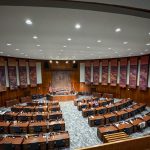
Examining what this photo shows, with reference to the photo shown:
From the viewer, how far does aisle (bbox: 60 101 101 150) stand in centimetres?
739

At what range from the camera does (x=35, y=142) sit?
21.4ft

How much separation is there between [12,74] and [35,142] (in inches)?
445

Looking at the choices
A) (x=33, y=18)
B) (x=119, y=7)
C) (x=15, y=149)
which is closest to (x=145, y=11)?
(x=119, y=7)

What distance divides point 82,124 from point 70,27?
7754 mm

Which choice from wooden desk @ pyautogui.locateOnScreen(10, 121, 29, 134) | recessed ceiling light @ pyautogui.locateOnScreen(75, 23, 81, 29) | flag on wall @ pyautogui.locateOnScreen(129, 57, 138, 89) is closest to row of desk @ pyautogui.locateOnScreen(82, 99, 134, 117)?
flag on wall @ pyautogui.locateOnScreen(129, 57, 138, 89)

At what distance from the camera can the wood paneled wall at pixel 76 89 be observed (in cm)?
1473

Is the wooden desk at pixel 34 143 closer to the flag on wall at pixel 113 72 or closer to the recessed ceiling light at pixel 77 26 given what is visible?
the recessed ceiling light at pixel 77 26

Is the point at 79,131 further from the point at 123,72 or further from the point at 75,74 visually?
the point at 75,74

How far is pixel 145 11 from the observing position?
2809mm

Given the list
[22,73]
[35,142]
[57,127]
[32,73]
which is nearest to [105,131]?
[57,127]

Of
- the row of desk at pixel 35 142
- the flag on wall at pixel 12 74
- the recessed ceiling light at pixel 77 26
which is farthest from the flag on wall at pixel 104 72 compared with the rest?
the recessed ceiling light at pixel 77 26

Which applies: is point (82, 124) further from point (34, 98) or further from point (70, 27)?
point (34, 98)

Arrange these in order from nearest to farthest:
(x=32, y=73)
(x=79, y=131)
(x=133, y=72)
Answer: (x=79, y=131) → (x=133, y=72) → (x=32, y=73)

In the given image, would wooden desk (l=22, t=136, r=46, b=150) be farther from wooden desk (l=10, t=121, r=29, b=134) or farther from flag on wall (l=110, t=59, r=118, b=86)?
flag on wall (l=110, t=59, r=118, b=86)
